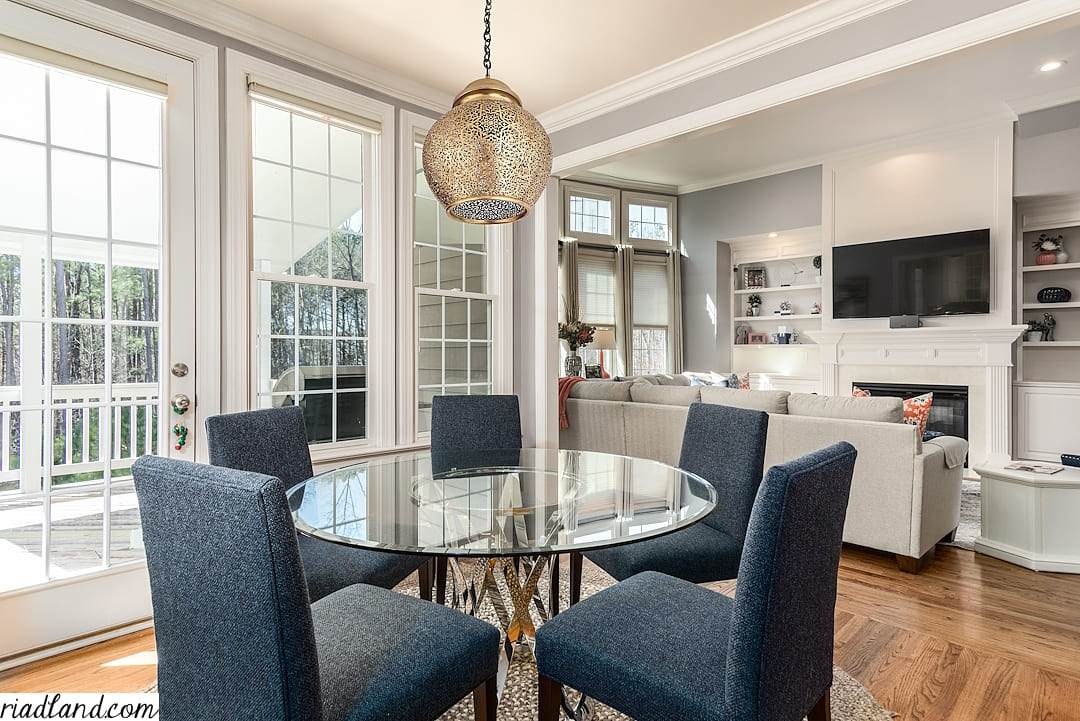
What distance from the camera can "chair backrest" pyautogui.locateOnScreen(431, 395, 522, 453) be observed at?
281cm

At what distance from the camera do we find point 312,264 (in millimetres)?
3070

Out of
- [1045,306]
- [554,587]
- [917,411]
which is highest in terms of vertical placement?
[1045,306]

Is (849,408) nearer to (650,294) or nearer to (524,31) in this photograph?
(524,31)

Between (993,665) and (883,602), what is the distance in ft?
1.86

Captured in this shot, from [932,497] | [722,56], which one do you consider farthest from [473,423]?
[932,497]

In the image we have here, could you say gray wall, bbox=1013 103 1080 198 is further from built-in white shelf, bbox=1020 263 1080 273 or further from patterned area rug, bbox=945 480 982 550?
patterned area rug, bbox=945 480 982 550

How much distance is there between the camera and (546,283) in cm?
384

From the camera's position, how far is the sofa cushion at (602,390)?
4.35 m

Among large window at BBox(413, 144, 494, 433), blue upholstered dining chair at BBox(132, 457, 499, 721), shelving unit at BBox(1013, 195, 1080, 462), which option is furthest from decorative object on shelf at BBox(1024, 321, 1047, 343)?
blue upholstered dining chair at BBox(132, 457, 499, 721)

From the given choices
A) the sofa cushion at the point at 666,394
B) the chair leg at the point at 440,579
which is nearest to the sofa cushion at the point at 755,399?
the sofa cushion at the point at 666,394

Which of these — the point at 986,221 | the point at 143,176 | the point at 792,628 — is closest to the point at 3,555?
the point at 143,176

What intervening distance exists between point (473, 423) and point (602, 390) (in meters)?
1.82

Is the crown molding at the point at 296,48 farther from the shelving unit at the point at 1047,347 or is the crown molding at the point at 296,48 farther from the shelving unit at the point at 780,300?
the shelving unit at the point at 1047,347

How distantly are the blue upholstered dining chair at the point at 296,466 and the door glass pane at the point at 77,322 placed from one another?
Answer: 66cm
